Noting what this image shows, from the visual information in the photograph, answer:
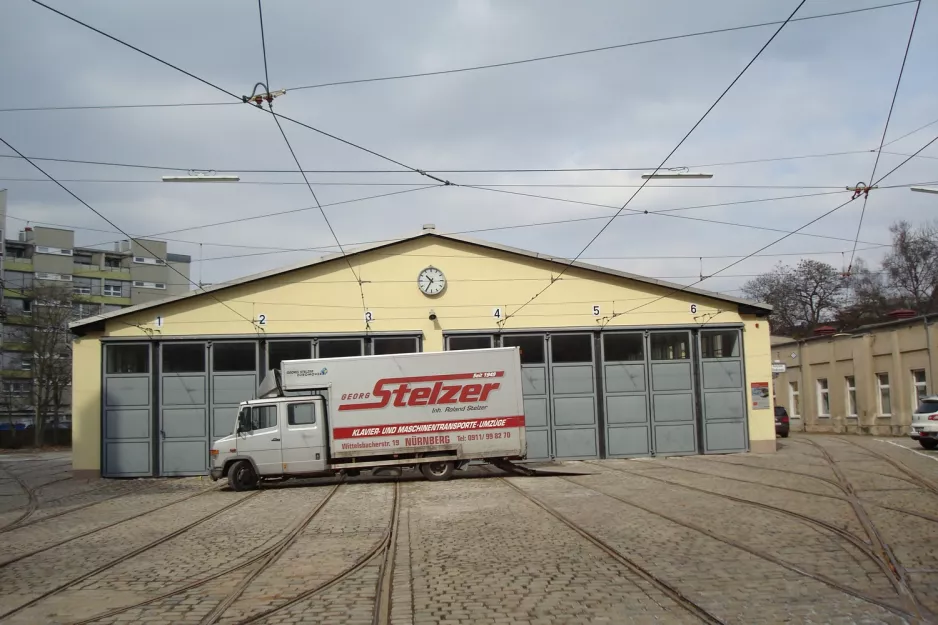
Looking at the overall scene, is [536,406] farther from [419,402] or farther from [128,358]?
[128,358]

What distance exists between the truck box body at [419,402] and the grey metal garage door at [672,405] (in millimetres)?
8526

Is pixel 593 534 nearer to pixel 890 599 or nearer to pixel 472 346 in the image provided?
pixel 890 599

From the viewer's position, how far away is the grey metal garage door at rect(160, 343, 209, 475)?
85.0 ft

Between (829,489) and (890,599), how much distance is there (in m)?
9.12

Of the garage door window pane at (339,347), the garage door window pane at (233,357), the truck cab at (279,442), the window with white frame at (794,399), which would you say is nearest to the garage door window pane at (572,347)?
the garage door window pane at (339,347)

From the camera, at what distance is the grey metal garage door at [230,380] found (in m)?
26.0

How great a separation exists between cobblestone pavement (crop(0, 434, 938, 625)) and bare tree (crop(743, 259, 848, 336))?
137ft

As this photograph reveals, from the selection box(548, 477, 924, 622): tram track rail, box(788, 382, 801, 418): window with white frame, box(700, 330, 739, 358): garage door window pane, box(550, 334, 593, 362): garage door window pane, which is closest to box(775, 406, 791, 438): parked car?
box(788, 382, 801, 418): window with white frame

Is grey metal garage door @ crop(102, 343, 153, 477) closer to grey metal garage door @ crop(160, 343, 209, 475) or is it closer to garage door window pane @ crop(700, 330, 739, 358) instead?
grey metal garage door @ crop(160, 343, 209, 475)

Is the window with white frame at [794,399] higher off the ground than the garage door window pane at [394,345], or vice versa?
the garage door window pane at [394,345]

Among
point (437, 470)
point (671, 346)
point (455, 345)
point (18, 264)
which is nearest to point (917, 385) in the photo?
point (671, 346)

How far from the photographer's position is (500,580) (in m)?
8.31

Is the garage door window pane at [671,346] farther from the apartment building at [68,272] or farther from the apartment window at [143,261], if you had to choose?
the apartment window at [143,261]

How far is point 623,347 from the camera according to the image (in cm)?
2764
